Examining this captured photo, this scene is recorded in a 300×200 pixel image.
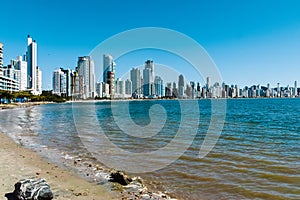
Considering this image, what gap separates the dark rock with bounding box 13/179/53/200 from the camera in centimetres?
752

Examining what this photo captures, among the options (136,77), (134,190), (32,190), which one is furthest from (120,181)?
(136,77)

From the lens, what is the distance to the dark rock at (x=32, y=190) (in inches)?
296

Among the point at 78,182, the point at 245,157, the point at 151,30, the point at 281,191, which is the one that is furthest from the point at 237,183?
the point at 151,30

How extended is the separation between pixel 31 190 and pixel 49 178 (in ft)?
10.4

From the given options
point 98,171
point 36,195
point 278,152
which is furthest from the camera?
point 278,152

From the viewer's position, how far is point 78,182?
10.3 metres

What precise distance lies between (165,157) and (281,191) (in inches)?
282

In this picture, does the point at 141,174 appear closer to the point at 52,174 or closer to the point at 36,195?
the point at 52,174

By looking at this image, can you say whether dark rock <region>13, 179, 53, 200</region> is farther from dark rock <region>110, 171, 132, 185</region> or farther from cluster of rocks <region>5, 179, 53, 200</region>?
dark rock <region>110, 171, 132, 185</region>

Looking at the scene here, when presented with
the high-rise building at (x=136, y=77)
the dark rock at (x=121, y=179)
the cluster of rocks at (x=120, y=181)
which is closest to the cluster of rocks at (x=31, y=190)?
the cluster of rocks at (x=120, y=181)

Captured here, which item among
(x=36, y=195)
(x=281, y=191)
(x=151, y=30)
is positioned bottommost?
(x=281, y=191)

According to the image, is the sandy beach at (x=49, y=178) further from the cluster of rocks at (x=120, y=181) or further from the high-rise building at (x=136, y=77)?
the high-rise building at (x=136, y=77)

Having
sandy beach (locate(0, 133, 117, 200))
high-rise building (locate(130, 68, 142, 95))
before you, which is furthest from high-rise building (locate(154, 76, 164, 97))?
sandy beach (locate(0, 133, 117, 200))

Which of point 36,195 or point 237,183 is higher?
point 36,195
